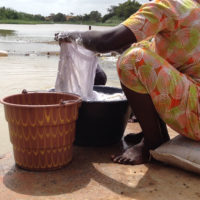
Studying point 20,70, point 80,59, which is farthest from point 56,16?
point 80,59

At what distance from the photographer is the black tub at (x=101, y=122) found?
7.53 feet

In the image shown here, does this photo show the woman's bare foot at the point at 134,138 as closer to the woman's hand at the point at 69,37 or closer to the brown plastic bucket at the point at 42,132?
the brown plastic bucket at the point at 42,132

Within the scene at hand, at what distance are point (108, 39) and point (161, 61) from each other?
318 millimetres

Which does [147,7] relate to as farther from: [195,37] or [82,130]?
[82,130]

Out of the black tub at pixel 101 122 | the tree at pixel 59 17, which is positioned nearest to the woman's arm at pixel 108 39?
the black tub at pixel 101 122

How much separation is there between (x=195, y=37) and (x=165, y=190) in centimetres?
86

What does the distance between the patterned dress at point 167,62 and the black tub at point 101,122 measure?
320 mm

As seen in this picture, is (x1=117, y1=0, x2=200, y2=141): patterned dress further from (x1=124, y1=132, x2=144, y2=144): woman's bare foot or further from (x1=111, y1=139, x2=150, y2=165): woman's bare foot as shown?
(x1=124, y1=132, x2=144, y2=144): woman's bare foot

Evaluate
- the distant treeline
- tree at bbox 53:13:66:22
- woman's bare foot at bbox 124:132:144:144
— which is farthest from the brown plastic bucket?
tree at bbox 53:13:66:22

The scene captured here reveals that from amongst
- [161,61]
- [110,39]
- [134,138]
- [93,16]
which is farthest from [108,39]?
[93,16]

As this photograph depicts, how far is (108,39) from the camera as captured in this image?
1.94 meters

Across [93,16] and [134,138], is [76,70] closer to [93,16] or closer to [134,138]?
[134,138]

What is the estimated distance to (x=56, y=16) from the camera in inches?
2314

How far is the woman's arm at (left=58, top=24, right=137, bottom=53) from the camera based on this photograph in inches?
75.2
